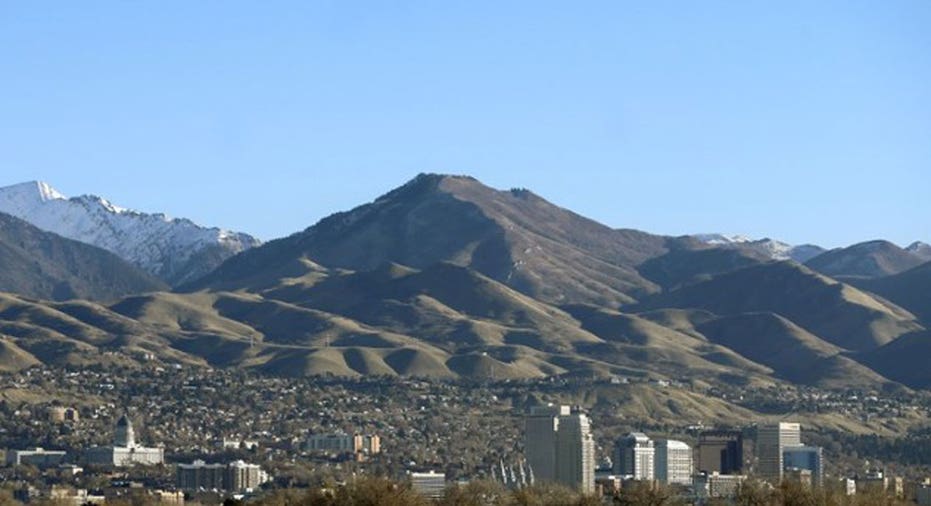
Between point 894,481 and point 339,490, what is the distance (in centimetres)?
7039

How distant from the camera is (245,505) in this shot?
516 feet

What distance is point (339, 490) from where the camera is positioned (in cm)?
13600

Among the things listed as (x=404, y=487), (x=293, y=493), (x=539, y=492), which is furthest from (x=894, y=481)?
(x=404, y=487)

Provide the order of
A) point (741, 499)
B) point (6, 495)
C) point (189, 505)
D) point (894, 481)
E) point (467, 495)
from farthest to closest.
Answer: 1. point (894, 481)
2. point (189, 505)
3. point (6, 495)
4. point (467, 495)
5. point (741, 499)

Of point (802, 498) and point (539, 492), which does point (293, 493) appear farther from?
A: point (802, 498)

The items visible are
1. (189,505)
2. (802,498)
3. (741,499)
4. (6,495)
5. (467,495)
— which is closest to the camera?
(802,498)

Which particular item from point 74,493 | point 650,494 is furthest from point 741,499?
point 74,493

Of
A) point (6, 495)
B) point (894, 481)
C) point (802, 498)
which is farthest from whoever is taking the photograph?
point (894, 481)

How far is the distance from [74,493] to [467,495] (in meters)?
50.3

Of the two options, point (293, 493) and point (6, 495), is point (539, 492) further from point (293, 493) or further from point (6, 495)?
point (6, 495)

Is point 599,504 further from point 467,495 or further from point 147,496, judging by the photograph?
point 147,496

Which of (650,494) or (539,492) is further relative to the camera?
(539,492)

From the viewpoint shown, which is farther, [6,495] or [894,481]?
[894,481]

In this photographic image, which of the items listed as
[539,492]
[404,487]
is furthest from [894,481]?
[404,487]
